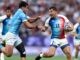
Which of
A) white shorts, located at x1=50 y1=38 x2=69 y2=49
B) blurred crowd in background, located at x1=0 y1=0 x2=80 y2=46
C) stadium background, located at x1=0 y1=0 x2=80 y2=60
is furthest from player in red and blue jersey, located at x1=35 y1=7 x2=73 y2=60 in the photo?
blurred crowd in background, located at x1=0 y1=0 x2=80 y2=46

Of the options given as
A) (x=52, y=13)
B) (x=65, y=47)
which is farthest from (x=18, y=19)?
(x=65, y=47)

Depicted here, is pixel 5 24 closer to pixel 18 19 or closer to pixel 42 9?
pixel 18 19

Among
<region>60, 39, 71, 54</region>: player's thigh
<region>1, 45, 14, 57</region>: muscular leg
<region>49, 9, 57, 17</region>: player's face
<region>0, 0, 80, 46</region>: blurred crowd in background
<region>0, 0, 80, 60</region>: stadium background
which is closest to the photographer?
<region>1, 45, 14, 57</region>: muscular leg

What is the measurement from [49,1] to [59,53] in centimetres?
526

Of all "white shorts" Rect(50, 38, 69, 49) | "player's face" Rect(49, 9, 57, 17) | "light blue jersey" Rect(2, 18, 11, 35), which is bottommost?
"white shorts" Rect(50, 38, 69, 49)

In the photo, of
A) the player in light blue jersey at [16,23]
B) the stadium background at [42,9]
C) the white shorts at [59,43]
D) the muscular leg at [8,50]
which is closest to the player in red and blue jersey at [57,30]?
the white shorts at [59,43]

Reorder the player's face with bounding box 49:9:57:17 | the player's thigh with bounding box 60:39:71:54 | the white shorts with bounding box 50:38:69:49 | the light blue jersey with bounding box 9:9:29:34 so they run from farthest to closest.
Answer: the player's face with bounding box 49:9:57:17, the white shorts with bounding box 50:38:69:49, the player's thigh with bounding box 60:39:71:54, the light blue jersey with bounding box 9:9:29:34

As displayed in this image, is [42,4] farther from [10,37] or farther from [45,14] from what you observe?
[10,37]

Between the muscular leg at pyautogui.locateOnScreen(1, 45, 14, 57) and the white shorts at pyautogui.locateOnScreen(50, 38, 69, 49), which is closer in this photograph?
the muscular leg at pyautogui.locateOnScreen(1, 45, 14, 57)

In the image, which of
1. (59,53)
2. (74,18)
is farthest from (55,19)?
(74,18)

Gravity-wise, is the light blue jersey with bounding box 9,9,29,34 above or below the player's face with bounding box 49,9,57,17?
below

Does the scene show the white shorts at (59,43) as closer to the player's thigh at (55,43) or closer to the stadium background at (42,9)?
the player's thigh at (55,43)

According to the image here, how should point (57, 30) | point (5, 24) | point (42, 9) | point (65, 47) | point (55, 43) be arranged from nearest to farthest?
point (65, 47) < point (55, 43) < point (57, 30) < point (5, 24) < point (42, 9)

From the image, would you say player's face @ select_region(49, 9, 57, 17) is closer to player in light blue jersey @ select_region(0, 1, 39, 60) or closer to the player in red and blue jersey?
the player in red and blue jersey
